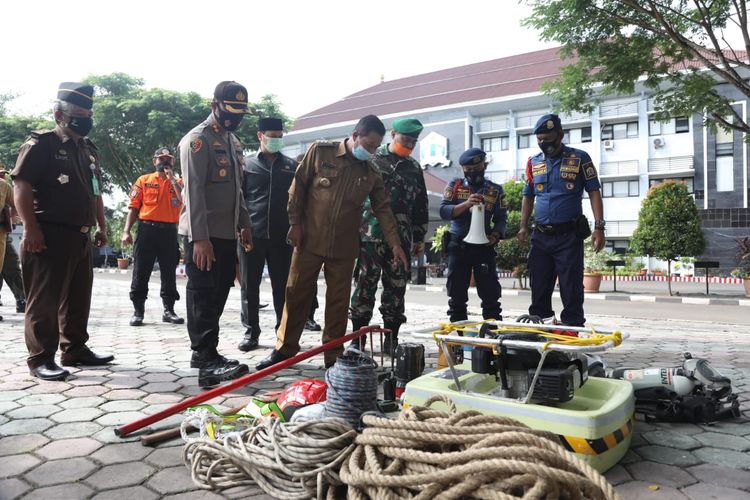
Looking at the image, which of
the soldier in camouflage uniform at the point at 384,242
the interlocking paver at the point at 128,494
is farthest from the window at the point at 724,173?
the interlocking paver at the point at 128,494

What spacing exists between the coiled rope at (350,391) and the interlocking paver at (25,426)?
55.8 inches

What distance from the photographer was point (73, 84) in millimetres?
3799

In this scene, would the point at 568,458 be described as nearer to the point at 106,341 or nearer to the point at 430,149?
the point at 106,341

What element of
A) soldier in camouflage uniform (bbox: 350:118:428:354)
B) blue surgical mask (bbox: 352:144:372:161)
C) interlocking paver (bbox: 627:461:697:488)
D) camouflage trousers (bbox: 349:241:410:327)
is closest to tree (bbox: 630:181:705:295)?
soldier in camouflage uniform (bbox: 350:118:428:354)

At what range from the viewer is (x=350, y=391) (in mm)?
2428

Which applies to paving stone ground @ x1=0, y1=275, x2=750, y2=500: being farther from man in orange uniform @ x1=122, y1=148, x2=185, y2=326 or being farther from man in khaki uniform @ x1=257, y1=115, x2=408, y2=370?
man in orange uniform @ x1=122, y1=148, x2=185, y2=326

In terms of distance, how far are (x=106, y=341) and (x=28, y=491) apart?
3.65 m

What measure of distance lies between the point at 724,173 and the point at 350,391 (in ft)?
96.6

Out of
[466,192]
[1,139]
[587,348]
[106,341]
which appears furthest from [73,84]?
[1,139]

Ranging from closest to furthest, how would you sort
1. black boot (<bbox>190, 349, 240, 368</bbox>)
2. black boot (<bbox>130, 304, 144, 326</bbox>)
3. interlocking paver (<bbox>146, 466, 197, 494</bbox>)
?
interlocking paver (<bbox>146, 466, 197, 494</bbox>)
black boot (<bbox>190, 349, 240, 368</bbox>)
black boot (<bbox>130, 304, 144, 326</bbox>)

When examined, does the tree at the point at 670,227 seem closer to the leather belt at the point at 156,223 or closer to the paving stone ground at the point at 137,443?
the paving stone ground at the point at 137,443

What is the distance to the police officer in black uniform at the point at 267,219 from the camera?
5.12 metres

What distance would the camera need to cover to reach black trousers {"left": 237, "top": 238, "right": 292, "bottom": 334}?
16.9 feet

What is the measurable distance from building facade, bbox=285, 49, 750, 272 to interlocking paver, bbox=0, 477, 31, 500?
20.7 metres
